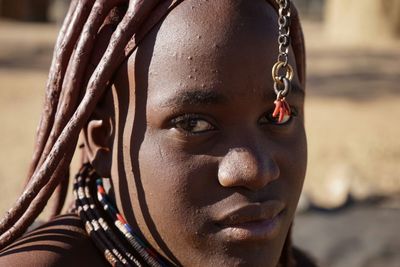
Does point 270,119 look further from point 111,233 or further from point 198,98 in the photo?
point 111,233

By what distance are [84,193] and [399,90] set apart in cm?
732

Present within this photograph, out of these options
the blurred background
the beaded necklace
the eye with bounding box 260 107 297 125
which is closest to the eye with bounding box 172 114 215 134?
the eye with bounding box 260 107 297 125

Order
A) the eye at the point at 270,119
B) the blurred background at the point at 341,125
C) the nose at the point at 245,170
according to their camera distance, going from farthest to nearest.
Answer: the blurred background at the point at 341,125 → the eye at the point at 270,119 → the nose at the point at 245,170

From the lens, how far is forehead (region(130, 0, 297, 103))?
1.69 m

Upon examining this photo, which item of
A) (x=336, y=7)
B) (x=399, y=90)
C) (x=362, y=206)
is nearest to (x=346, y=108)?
(x=399, y=90)

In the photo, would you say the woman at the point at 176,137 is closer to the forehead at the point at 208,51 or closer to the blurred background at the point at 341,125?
the forehead at the point at 208,51

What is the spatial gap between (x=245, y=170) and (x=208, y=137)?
13 centimetres

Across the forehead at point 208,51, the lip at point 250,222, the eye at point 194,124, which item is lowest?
the lip at point 250,222

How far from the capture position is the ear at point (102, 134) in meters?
1.84

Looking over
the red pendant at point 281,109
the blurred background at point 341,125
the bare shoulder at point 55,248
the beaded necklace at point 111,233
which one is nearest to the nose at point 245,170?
the red pendant at point 281,109

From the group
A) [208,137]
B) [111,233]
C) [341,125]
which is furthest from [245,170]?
[341,125]

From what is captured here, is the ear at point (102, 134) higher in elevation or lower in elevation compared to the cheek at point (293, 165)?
higher

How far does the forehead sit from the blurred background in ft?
6.56

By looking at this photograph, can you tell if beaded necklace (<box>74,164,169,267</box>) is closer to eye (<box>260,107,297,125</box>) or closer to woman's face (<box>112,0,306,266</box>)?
woman's face (<box>112,0,306,266</box>)
